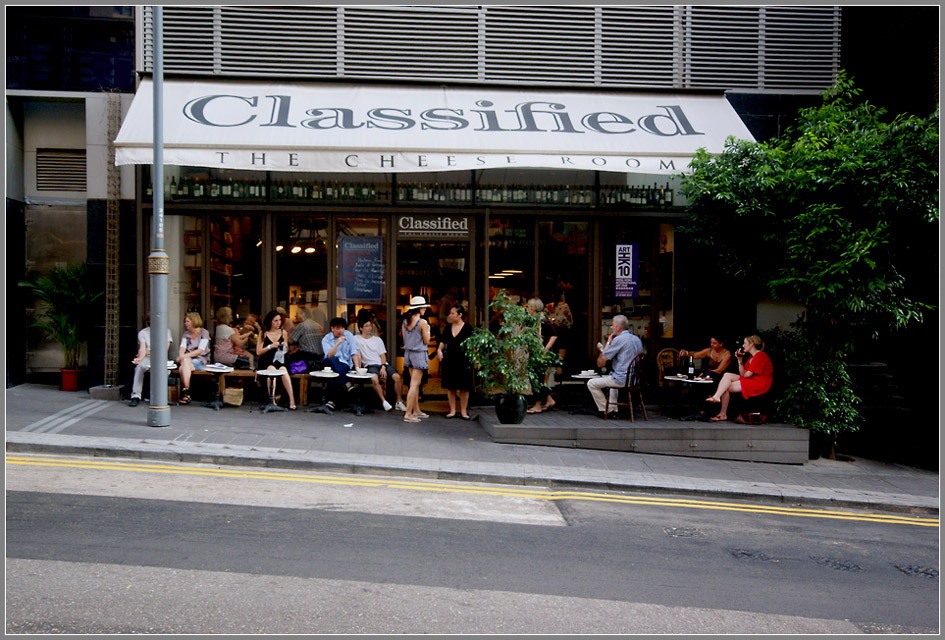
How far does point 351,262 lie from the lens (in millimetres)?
13000

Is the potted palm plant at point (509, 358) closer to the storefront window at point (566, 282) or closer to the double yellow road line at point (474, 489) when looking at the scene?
the double yellow road line at point (474, 489)

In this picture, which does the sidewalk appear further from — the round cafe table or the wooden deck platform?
the round cafe table

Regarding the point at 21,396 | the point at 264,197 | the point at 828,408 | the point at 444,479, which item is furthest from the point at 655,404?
the point at 21,396

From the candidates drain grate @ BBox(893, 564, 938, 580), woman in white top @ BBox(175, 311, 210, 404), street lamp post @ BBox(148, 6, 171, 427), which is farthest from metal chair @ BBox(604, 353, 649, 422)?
woman in white top @ BBox(175, 311, 210, 404)

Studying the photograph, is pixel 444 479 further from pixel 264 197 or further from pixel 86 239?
pixel 86 239

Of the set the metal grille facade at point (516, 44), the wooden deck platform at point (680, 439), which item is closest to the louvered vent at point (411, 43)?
the metal grille facade at point (516, 44)

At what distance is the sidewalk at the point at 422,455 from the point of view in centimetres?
830

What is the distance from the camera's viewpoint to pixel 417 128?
12.0 m

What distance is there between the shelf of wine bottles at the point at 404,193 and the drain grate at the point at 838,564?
8.31 metres

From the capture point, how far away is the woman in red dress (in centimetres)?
1068

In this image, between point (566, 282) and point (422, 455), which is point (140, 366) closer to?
point (422, 455)

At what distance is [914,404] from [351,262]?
33.3ft

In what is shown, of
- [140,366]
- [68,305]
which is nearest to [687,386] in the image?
[140,366]

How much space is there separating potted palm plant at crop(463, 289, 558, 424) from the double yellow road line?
2326 millimetres
